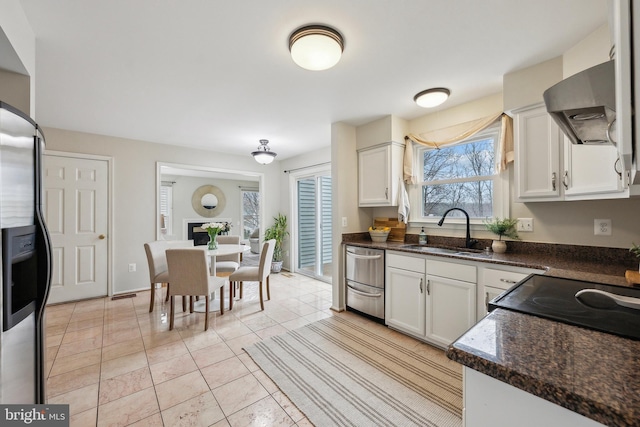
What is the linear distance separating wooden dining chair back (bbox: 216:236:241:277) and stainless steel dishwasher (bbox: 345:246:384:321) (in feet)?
5.61

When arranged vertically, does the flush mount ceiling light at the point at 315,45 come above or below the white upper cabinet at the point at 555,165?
above

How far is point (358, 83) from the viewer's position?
2.35 meters

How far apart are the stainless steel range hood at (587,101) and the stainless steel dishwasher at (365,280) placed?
1940mm

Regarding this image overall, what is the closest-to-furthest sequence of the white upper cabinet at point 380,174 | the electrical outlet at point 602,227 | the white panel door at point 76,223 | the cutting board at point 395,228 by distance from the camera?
the electrical outlet at point 602,227, the white upper cabinet at point 380,174, the cutting board at point 395,228, the white panel door at point 76,223

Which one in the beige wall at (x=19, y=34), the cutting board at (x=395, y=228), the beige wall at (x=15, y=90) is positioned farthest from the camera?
the cutting board at (x=395, y=228)

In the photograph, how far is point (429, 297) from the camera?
2396 millimetres

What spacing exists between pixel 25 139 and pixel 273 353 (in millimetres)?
2136

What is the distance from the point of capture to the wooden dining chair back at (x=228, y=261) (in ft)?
12.3

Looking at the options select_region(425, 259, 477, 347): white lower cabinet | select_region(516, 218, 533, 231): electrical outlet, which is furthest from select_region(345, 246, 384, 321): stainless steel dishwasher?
select_region(516, 218, 533, 231): electrical outlet

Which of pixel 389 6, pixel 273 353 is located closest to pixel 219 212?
pixel 273 353

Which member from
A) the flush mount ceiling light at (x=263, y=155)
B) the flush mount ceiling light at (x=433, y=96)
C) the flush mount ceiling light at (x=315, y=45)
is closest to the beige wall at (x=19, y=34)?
the flush mount ceiling light at (x=315, y=45)

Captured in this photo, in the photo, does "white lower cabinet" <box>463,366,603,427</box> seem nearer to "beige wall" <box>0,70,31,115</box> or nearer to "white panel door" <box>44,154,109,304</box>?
"beige wall" <box>0,70,31,115</box>

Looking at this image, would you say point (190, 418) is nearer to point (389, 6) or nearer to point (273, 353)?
point (273, 353)

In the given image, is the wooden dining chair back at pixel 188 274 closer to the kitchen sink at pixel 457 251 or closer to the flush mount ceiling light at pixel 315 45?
the flush mount ceiling light at pixel 315 45
